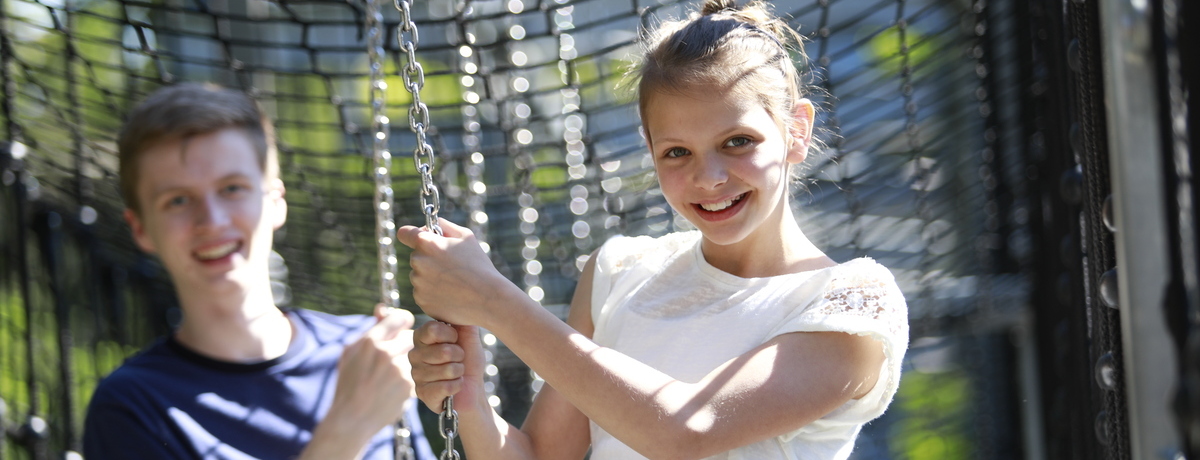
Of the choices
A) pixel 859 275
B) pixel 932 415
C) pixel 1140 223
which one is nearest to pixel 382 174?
pixel 859 275

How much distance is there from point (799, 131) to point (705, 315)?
201 millimetres

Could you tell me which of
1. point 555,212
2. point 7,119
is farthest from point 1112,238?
point 555,212

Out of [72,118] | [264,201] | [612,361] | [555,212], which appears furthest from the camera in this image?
[555,212]

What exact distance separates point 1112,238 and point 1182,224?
1.12 feet

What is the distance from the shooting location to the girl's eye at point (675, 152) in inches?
38.5

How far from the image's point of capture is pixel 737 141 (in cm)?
96

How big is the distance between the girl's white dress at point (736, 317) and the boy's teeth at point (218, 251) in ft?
1.65

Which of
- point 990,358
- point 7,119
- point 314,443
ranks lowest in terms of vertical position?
point 990,358

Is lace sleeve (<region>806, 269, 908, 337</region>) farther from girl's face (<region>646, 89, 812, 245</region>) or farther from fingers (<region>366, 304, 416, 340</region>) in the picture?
fingers (<region>366, 304, 416, 340</region>)

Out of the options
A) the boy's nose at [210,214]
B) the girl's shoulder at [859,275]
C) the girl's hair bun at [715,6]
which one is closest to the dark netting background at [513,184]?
the boy's nose at [210,214]

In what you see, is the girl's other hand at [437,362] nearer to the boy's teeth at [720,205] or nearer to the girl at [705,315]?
the girl at [705,315]

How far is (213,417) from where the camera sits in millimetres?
1254

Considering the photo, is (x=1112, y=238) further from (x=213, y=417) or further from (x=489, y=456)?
(x=213, y=417)

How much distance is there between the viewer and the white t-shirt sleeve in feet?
2.96
